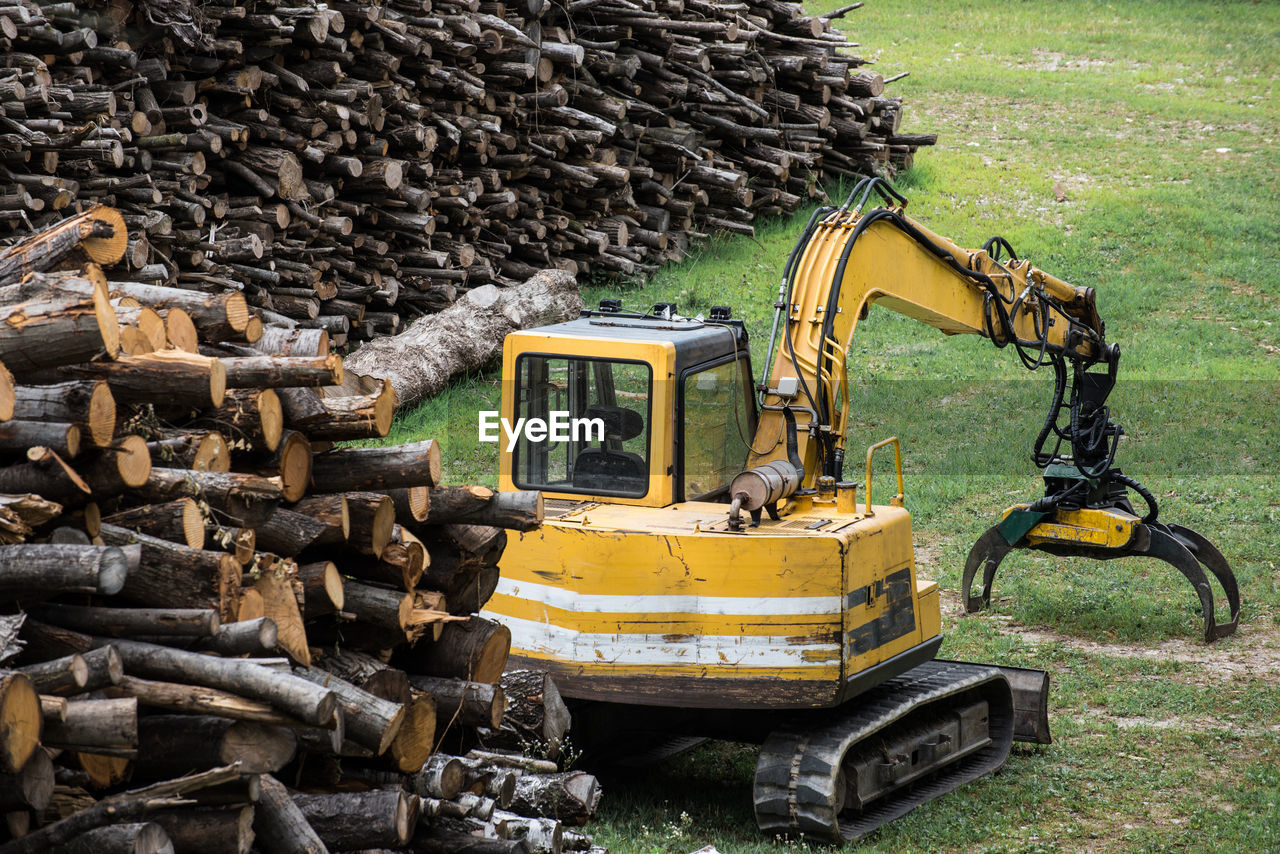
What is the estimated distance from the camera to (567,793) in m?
6.31

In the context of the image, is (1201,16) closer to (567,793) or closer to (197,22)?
(197,22)

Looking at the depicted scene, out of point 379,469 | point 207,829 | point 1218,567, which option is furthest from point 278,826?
point 1218,567

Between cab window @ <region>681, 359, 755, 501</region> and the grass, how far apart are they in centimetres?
190

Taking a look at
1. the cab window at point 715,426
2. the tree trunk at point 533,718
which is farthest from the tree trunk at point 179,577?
the cab window at point 715,426

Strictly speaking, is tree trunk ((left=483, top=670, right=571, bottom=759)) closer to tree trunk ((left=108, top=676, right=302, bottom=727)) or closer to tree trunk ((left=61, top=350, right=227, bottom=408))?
tree trunk ((left=108, top=676, right=302, bottom=727))

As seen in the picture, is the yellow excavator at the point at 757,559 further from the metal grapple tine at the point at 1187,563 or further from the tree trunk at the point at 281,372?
the tree trunk at the point at 281,372

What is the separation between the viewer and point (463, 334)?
14.0 m

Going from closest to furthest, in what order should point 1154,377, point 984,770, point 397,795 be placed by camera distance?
1. point 397,795
2. point 984,770
3. point 1154,377

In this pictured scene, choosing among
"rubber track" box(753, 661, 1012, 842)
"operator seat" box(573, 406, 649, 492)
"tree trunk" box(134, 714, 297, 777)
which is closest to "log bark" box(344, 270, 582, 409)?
"operator seat" box(573, 406, 649, 492)

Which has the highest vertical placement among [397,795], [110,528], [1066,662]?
[110,528]

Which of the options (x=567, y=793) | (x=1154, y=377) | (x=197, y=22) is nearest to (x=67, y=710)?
(x=567, y=793)

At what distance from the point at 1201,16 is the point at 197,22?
2617cm

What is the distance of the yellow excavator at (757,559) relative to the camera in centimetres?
700

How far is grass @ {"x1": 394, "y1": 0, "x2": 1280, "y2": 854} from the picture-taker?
789 centimetres
